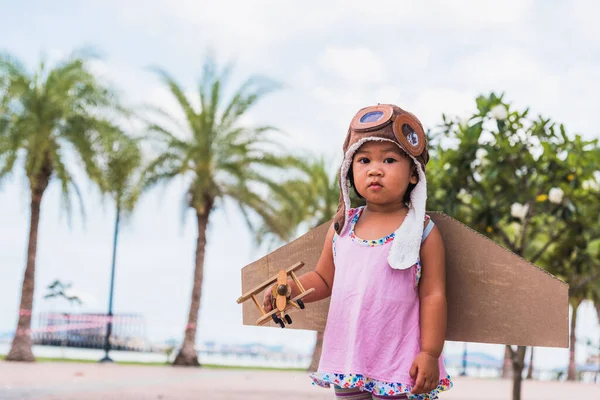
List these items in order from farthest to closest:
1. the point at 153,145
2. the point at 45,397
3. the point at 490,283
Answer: the point at 153,145, the point at 45,397, the point at 490,283

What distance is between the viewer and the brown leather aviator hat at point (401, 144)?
2.89m

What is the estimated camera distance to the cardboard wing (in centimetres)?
299

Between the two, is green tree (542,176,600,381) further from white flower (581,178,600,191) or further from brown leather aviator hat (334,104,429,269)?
brown leather aviator hat (334,104,429,269)

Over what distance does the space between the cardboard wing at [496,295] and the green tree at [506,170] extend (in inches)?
187

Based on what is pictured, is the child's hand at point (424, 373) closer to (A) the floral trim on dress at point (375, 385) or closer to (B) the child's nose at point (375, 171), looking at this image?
(A) the floral trim on dress at point (375, 385)

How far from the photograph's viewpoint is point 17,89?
18.1 meters

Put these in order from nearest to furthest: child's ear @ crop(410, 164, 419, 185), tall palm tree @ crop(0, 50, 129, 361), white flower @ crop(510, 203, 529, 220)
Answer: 1. child's ear @ crop(410, 164, 419, 185)
2. white flower @ crop(510, 203, 529, 220)
3. tall palm tree @ crop(0, 50, 129, 361)

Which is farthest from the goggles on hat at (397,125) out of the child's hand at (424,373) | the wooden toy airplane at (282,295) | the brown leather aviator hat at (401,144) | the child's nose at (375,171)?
the child's hand at (424,373)

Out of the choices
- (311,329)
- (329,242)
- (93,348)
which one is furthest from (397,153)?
(93,348)

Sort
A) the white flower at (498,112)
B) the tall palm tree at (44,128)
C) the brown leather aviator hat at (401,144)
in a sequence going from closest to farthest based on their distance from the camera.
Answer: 1. the brown leather aviator hat at (401,144)
2. the white flower at (498,112)
3. the tall palm tree at (44,128)

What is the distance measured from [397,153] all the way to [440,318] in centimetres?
62

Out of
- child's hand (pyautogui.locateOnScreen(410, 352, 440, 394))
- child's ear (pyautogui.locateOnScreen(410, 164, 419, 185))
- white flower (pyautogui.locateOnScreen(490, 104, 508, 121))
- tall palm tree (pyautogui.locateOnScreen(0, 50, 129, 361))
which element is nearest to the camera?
child's hand (pyautogui.locateOnScreen(410, 352, 440, 394))

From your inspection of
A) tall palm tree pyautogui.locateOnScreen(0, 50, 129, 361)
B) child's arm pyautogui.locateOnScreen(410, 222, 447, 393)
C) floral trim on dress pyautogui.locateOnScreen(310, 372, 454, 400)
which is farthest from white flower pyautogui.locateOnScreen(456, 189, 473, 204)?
tall palm tree pyautogui.locateOnScreen(0, 50, 129, 361)

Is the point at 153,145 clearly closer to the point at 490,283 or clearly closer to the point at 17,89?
the point at 17,89
